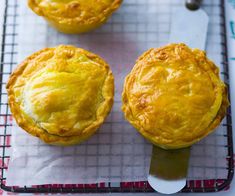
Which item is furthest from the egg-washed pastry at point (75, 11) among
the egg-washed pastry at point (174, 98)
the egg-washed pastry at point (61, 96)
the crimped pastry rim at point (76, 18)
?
the egg-washed pastry at point (174, 98)

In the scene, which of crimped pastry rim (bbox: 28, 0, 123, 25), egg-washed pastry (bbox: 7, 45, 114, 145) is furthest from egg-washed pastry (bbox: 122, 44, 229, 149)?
crimped pastry rim (bbox: 28, 0, 123, 25)

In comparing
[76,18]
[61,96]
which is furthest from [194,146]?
[76,18]

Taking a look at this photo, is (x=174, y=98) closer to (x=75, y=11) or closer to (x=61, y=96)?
(x=61, y=96)

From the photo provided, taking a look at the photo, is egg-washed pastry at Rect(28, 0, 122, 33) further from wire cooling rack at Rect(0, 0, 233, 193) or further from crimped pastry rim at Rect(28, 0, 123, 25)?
wire cooling rack at Rect(0, 0, 233, 193)

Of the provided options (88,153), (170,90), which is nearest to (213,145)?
(170,90)

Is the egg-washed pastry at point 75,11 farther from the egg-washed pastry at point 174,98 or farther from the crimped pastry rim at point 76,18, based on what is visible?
the egg-washed pastry at point 174,98

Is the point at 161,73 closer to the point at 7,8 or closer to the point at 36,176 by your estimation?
the point at 36,176
